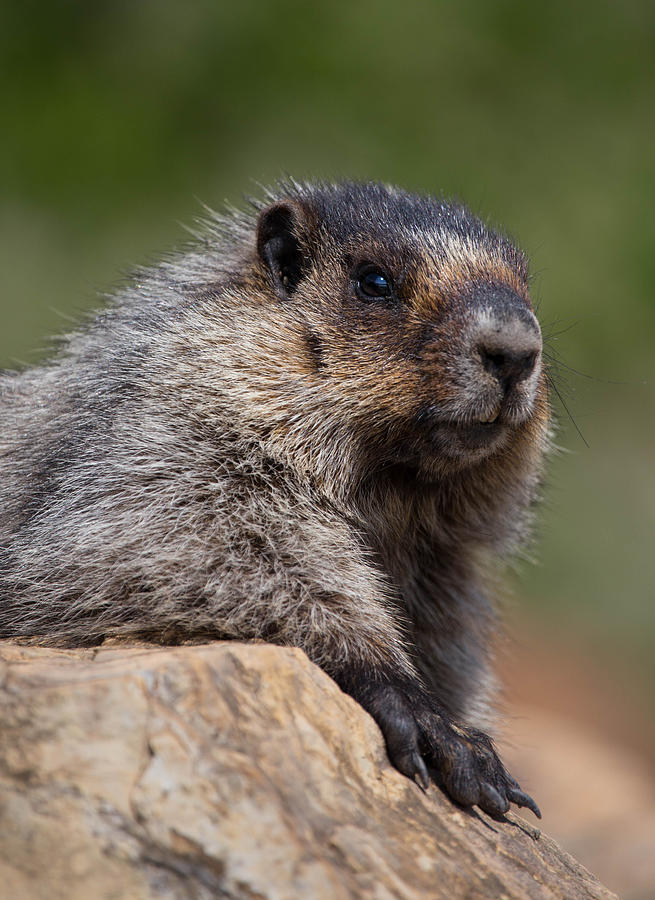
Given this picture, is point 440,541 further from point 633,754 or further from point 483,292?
point 633,754

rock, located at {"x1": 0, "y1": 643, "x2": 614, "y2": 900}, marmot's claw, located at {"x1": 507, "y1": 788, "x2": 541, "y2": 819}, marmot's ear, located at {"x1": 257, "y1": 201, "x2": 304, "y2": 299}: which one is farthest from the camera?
marmot's ear, located at {"x1": 257, "y1": 201, "x2": 304, "y2": 299}

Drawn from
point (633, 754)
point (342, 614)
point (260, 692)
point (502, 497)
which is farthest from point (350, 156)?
point (260, 692)

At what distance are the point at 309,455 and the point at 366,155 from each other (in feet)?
31.0

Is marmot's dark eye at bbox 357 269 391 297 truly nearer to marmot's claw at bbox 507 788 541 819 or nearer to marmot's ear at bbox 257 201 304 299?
marmot's ear at bbox 257 201 304 299

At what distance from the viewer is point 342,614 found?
151 inches

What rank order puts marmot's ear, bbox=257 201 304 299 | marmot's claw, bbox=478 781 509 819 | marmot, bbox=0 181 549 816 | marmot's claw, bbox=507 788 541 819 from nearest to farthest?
marmot's claw, bbox=478 781 509 819
marmot's claw, bbox=507 788 541 819
marmot, bbox=0 181 549 816
marmot's ear, bbox=257 201 304 299

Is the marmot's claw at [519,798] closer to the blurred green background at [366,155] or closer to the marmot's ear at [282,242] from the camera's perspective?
the marmot's ear at [282,242]

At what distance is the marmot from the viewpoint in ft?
12.5

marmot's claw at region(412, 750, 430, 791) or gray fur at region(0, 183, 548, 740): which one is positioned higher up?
gray fur at region(0, 183, 548, 740)

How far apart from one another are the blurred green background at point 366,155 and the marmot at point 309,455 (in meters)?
7.55

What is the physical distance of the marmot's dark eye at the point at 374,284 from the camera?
171 inches

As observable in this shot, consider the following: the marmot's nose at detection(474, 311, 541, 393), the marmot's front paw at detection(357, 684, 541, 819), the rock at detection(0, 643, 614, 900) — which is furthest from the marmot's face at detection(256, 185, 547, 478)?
the rock at detection(0, 643, 614, 900)

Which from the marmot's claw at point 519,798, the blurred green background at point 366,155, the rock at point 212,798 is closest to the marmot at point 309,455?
the marmot's claw at point 519,798

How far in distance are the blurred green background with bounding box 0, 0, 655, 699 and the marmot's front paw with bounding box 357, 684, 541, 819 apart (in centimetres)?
854
